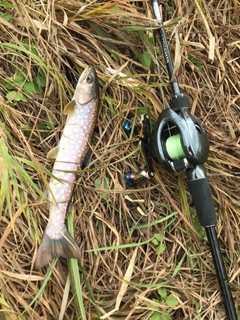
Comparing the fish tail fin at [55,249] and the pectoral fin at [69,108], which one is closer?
the fish tail fin at [55,249]

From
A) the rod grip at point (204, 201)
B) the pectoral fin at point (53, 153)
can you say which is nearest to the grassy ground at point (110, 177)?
the pectoral fin at point (53, 153)

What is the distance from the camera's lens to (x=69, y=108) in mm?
1746

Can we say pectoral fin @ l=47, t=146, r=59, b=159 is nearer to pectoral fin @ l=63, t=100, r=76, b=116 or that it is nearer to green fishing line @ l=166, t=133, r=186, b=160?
pectoral fin @ l=63, t=100, r=76, b=116

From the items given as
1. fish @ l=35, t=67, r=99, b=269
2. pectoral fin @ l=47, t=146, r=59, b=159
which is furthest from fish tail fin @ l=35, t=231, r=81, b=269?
pectoral fin @ l=47, t=146, r=59, b=159

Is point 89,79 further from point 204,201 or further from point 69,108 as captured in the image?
point 204,201

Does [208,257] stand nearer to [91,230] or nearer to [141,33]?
[91,230]

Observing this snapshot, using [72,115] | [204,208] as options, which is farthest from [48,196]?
[204,208]

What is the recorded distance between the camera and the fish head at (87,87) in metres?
1.74

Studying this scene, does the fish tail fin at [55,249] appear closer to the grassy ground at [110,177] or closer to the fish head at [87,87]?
the grassy ground at [110,177]

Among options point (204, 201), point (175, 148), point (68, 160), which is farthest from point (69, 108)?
point (204, 201)

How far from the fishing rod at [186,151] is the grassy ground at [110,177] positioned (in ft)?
0.40

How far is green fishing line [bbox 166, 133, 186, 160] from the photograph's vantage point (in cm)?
160

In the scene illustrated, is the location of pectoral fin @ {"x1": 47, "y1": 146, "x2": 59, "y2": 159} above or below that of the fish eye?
below

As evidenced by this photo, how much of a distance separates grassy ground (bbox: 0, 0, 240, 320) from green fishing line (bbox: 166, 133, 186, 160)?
0.21 meters
